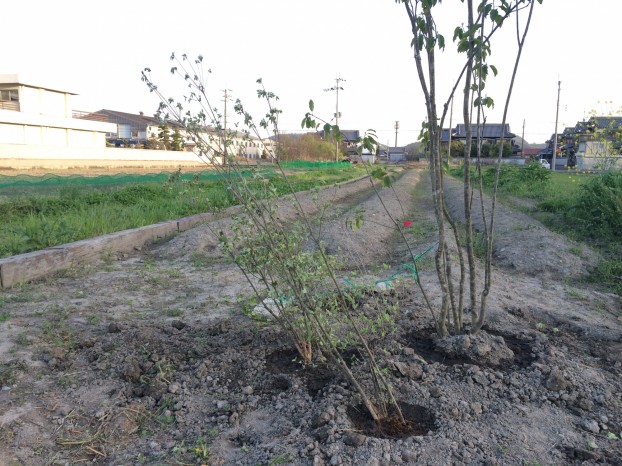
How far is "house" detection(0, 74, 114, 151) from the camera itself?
3152cm

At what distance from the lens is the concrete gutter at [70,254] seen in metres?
5.01

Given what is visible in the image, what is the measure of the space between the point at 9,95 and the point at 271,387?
1542 inches

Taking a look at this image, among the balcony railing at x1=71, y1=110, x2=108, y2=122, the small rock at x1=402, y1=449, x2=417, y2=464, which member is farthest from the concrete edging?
the balcony railing at x1=71, y1=110, x2=108, y2=122

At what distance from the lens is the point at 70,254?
5.84 metres

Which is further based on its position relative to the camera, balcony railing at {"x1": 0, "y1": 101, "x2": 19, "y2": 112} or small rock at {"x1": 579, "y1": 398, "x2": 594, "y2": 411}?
balcony railing at {"x1": 0, "y1": 101, "x2": 19, "y2": 112}

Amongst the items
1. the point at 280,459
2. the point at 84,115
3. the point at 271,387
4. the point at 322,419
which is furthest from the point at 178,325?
the point at 84,115

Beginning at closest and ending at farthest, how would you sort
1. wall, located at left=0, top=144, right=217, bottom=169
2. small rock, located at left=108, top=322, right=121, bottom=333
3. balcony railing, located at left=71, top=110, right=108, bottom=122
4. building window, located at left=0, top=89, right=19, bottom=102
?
1. small rock, located at left=108, top=322, right=121, bottom=333
2. wall, located at left=0, top=144, right=217, bottom=169
3. building window, located at left=0, top=89, right=19, bottom=102
4. balcony railing, located at left=71, top=110, right=108, bottom=122

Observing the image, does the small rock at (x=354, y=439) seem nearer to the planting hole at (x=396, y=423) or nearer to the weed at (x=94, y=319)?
the planting hole at (x=396, y=423)

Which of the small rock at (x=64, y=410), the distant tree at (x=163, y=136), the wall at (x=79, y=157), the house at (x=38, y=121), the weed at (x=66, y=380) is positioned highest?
the house at (x=38, y=121)

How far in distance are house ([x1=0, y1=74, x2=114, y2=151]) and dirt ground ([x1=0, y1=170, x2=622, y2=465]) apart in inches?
1168

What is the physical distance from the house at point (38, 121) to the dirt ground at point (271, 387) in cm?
2967

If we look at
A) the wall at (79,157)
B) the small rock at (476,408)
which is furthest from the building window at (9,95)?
the small rock at (476,408)

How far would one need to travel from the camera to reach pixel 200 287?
536 cm

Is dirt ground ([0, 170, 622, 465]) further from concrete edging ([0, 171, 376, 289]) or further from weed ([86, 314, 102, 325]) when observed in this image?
concrete edging ([0, 171, 376, 289])
